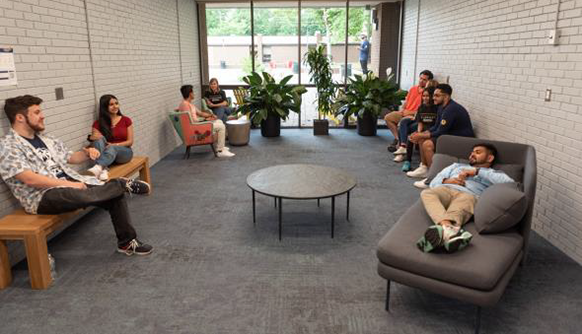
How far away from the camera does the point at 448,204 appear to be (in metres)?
3.04

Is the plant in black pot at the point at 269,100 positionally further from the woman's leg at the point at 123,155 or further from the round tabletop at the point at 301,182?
the round tabletop at the point at 301,182

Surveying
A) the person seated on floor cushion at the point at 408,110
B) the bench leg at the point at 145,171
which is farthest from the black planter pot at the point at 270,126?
the bench leg at the point at 145,171

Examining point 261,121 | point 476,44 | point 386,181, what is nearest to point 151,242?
point 386,181

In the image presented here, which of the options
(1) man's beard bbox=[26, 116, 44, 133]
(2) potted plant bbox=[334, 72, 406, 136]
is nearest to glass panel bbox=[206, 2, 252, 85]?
(2) potted plant bbox=[334, 72, 406, 136]

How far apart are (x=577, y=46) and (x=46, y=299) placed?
13.5 feet

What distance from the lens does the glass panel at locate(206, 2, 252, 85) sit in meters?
8.65

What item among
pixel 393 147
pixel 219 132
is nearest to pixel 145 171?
pixel 219 132

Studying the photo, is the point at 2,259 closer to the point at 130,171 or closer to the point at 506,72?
the point at 130,171

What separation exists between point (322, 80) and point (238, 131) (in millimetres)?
2048

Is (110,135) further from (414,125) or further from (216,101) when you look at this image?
(414,125)

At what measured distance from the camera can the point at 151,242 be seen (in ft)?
11.5

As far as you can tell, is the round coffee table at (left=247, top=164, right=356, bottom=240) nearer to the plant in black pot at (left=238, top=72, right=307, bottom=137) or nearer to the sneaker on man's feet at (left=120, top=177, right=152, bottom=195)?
the sneaker on man's feet at (left=120, top=177, right=152, bottom=195)

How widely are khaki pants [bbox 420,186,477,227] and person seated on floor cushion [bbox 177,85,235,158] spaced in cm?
398

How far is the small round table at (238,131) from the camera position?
7.10 m
